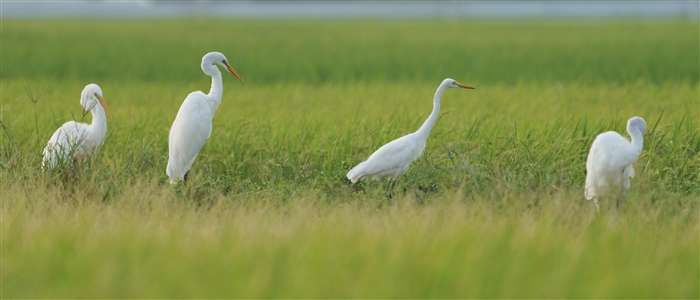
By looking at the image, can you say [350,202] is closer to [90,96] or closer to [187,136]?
[187,136]

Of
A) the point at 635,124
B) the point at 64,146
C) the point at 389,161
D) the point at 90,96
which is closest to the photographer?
the point at 635,124

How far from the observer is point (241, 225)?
13.3 feet

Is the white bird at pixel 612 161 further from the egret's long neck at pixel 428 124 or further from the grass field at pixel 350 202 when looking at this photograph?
the egret's long neck at pixel 428 124

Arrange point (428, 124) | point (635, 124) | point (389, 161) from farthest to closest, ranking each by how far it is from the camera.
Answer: point (428, 124)
point (389, 161)
point (635, 124)

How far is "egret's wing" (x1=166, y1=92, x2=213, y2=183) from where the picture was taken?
5.64 metres

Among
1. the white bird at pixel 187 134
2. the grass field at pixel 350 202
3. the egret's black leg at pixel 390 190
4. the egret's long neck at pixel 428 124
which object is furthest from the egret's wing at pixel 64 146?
the egret's long neck at pixel 428 124

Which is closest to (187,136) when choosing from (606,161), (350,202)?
(350,202)

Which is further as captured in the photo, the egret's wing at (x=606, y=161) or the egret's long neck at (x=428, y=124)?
the egret's long neck at (x=428, y=124)

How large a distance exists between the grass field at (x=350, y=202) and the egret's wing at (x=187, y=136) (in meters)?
0.17

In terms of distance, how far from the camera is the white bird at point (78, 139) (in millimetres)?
5531

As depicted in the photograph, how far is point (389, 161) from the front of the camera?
5.48 meters

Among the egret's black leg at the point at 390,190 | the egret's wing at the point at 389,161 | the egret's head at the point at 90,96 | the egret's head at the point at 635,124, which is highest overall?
the egret's head at the point at 635,124

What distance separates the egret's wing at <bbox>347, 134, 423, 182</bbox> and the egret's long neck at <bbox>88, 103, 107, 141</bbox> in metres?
1.90

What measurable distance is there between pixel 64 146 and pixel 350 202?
1.98 metres
